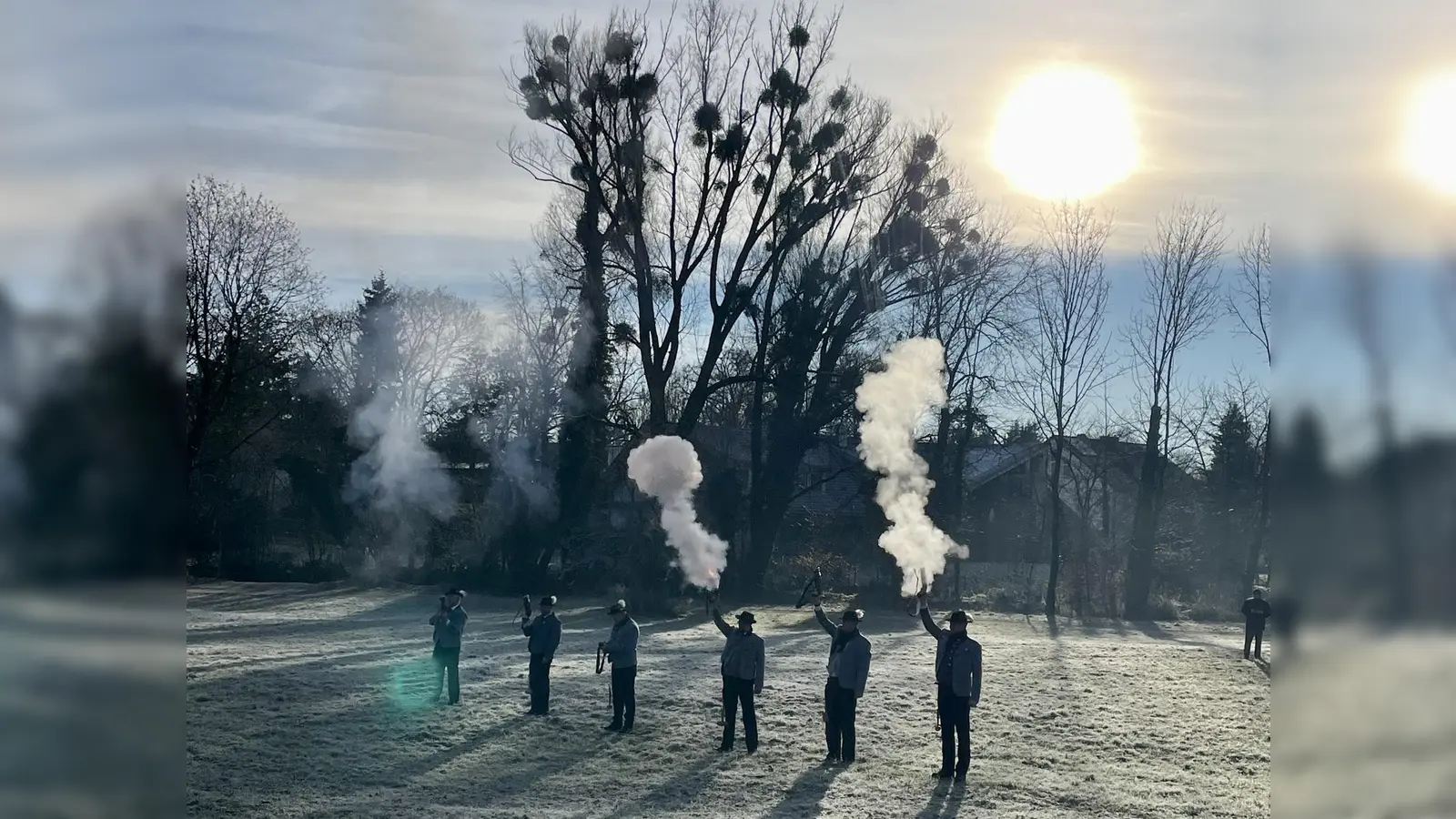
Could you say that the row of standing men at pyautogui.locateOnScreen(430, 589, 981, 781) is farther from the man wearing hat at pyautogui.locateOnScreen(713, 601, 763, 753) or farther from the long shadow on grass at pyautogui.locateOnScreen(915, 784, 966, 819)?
the long shadow on grass at pyautogui.locateOnScreen(915, 784, 966, 819)

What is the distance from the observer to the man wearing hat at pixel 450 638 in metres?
16.0

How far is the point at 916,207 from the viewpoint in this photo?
3625 cm

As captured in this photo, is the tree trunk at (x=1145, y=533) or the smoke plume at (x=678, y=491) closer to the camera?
the smoke plume at (x=678, y=491)

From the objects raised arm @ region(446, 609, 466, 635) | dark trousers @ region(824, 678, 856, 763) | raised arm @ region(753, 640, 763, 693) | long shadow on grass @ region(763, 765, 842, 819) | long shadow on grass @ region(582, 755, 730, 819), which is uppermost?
raised arm @ region(446, 609, 466, 635)

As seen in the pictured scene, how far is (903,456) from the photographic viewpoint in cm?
2298

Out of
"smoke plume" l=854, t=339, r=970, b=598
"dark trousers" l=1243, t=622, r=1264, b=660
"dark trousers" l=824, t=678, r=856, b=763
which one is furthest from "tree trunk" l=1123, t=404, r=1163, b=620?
"dark trousers" l=824, t=678, r=856, b=763

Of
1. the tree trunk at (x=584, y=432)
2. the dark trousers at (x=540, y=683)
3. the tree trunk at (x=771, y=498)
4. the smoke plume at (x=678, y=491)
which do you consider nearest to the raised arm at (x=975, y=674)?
the dark trousers at (x=540, y=683)

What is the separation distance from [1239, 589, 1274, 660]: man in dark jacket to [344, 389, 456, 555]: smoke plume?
85.5ft

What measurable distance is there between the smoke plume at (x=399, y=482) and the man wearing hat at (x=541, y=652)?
2461cm

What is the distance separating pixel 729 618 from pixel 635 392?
56.3 feet

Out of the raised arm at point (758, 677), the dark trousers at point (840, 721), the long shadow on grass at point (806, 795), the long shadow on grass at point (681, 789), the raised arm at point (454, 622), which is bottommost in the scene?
the long shadow on grass at point (681, 789)

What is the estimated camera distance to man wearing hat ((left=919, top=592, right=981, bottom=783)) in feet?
41.5

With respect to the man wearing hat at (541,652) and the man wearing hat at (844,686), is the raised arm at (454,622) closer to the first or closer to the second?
the man wearing hat at (541,652)
